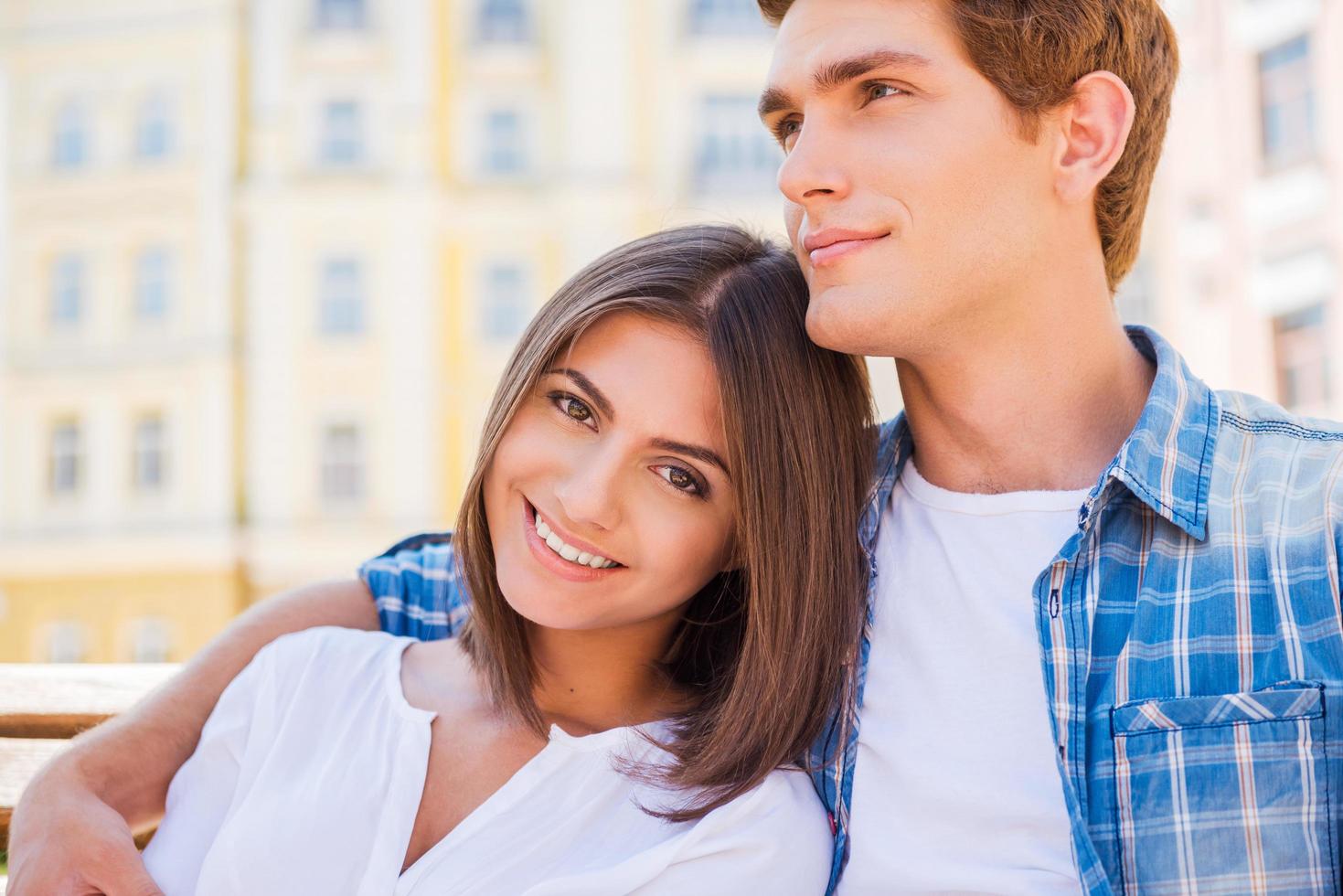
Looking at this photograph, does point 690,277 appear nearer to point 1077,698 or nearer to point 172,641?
point 1077,698

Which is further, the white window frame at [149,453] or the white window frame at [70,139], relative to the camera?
the white window frame at [70,139]

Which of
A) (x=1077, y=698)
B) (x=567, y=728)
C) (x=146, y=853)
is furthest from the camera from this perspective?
(x=567, y=728)

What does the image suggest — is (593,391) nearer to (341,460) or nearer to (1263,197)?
(1263,197)

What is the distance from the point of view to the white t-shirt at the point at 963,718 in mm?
2027

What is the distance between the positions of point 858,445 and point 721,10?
18787 millimetres

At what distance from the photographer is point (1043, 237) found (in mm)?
2348

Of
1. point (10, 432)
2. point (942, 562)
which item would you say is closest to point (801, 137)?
point (942, 562)

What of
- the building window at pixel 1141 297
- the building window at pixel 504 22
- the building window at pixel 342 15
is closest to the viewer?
the building window at pixel 1141 297

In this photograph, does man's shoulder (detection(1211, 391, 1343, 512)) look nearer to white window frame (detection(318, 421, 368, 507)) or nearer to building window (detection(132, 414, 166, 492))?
white window frame (detection(318, 421, 368, 507))

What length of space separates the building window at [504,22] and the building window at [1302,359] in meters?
11.3

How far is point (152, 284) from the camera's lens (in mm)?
19984

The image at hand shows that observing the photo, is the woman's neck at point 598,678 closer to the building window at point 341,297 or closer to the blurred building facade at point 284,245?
the blurred building facade at point 284,245

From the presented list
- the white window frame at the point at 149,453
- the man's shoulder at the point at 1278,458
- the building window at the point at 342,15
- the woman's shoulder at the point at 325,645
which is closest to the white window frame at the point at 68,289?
the white window frame at the point at 149,453

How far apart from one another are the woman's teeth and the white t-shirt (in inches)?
18.3
